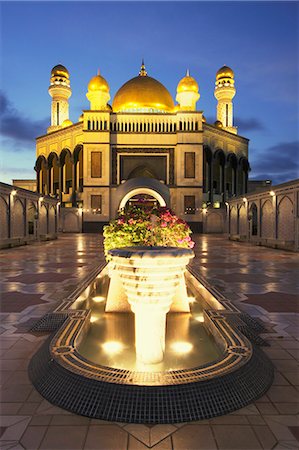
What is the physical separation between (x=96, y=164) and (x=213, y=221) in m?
14.6

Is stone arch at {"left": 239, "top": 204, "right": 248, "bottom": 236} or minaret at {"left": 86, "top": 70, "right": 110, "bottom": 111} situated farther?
minaret at {"left": 86, "top": 70, "right": 110, "bottom": 111}

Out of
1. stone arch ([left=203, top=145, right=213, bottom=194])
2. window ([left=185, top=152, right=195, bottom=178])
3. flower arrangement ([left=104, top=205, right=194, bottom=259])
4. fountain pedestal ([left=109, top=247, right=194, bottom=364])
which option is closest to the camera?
fountain pedestal ([left=109, top=247, right=194, bottom=364])

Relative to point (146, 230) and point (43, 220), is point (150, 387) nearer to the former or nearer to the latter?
point (146, 230)

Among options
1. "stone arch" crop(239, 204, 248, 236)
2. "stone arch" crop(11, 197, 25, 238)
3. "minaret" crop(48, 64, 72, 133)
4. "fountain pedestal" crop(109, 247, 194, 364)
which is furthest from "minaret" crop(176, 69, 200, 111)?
"fountain pedestal" crop(109, 247, 194, 364)

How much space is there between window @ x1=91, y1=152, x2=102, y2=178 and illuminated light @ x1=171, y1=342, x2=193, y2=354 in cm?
3385

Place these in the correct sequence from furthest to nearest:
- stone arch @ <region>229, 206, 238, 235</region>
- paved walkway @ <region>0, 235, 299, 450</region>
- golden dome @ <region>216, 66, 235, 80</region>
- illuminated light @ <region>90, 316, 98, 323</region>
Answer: golden dome @ <region>216, 66, 235, 80</region> < stone arch @ <region>229, 206, 238, 235</region> < illuminated light @ <region>90, 316, 98, 323</region> < paved walkway @ <region>0, 235, 299, 450</region>

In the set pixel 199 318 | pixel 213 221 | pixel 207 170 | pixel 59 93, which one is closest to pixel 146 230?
pixel 199 318

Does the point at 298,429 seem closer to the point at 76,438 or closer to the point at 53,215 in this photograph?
the point at 76,438

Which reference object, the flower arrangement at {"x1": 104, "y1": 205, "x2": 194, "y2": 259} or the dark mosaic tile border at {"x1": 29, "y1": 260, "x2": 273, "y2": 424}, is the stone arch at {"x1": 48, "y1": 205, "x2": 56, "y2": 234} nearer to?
the flower arrangement at {"x1": 104, "y1": 205, "x2": 194, "y2": 259}

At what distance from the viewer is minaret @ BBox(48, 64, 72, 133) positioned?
47.7 m

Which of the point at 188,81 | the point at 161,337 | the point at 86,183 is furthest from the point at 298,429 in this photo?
the point at 188,81

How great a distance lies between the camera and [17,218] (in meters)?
22.2

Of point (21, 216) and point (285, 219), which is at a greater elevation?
point (21, 216)

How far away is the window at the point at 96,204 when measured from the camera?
37.2m
